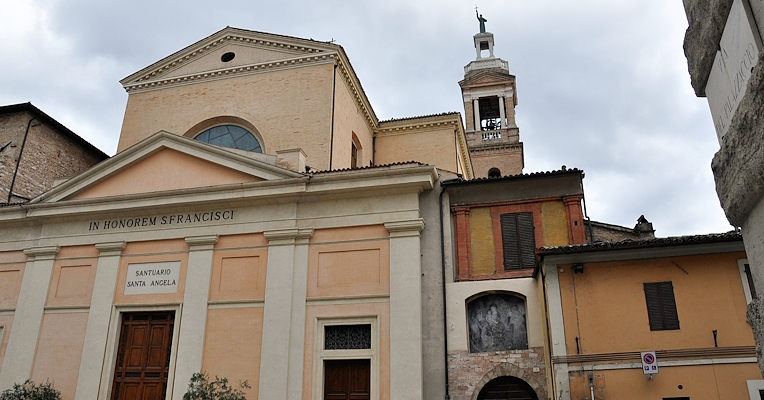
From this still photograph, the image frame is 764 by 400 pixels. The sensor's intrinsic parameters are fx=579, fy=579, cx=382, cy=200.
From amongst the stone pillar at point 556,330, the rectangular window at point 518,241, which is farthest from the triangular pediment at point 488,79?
the stone pillar at point 556,330

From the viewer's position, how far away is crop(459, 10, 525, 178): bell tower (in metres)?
30.8

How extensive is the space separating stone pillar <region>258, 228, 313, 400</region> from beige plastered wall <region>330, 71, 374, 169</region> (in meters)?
3.44

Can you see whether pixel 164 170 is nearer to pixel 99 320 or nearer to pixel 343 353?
pixel 99 320

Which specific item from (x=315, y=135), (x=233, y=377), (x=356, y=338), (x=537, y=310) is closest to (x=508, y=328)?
(x=537, y=310)

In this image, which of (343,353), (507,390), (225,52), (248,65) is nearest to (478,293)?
(507,390)

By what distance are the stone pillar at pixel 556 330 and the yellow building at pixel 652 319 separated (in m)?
0.02

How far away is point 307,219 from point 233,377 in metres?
3.79

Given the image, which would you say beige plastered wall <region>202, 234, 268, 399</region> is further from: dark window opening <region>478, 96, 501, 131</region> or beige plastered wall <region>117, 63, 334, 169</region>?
dark window opening <region>478, 96, 501, 131</region>

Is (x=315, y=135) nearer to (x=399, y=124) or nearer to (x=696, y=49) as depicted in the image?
(x=399, y=124)

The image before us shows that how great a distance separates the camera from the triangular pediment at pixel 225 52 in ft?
58.2

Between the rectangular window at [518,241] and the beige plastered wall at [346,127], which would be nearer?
the rectangular window at [518,241]

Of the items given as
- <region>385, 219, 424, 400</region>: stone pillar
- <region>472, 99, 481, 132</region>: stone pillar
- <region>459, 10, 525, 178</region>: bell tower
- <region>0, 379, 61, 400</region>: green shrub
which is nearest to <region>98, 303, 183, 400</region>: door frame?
<region>0, 379, 61, 400</region>: green shrub

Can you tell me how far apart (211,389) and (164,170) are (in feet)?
19.6

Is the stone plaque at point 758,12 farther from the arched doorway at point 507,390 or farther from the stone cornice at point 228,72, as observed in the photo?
the stone cornice at point 228,72
